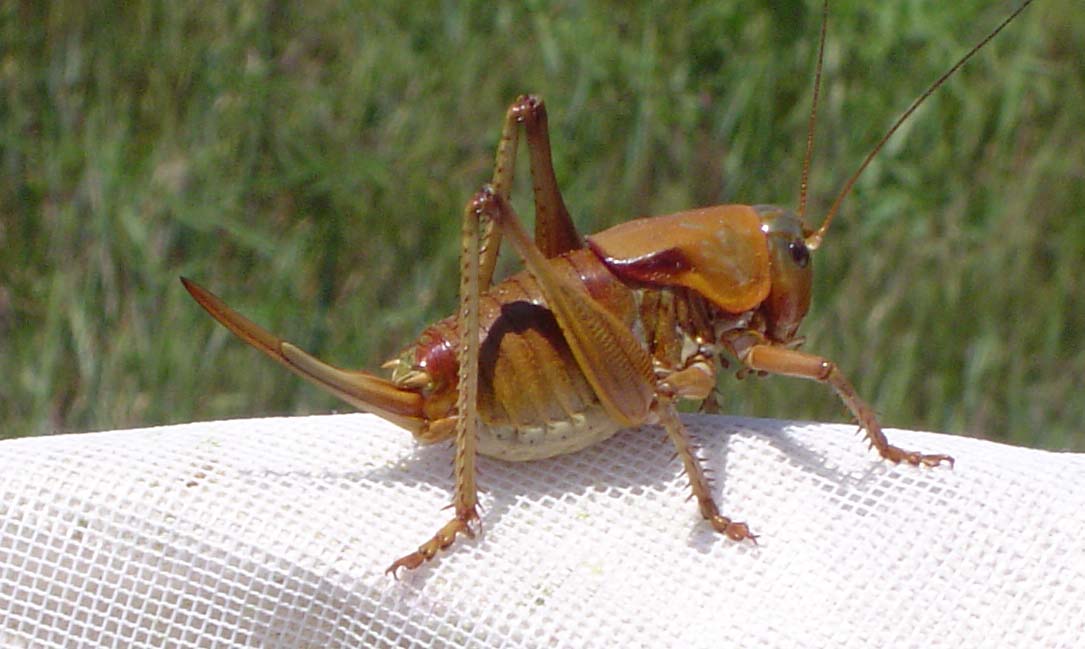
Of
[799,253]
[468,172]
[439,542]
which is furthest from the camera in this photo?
[468,172]

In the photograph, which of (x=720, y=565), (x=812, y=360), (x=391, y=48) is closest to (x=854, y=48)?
(x=391, y=48)

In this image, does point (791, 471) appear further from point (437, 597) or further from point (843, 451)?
point (437, 597)

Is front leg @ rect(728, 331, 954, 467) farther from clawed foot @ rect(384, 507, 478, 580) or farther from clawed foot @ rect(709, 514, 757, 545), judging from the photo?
clawed foot @ rect(384, 507, 478, 580)

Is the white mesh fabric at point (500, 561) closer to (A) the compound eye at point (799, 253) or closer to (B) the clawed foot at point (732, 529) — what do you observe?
(B) the clawed foot at point (732, 529)

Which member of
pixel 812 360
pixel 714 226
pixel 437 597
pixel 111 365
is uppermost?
pixel 714 226

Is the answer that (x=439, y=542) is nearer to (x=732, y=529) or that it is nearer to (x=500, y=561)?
(x=500, y=561)

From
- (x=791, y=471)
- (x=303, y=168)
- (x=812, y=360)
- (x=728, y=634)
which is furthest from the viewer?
(x=303, y=168)

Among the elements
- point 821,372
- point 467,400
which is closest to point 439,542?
point 467,400

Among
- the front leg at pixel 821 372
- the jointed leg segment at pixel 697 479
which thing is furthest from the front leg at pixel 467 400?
the front leg at pixel 821 372
